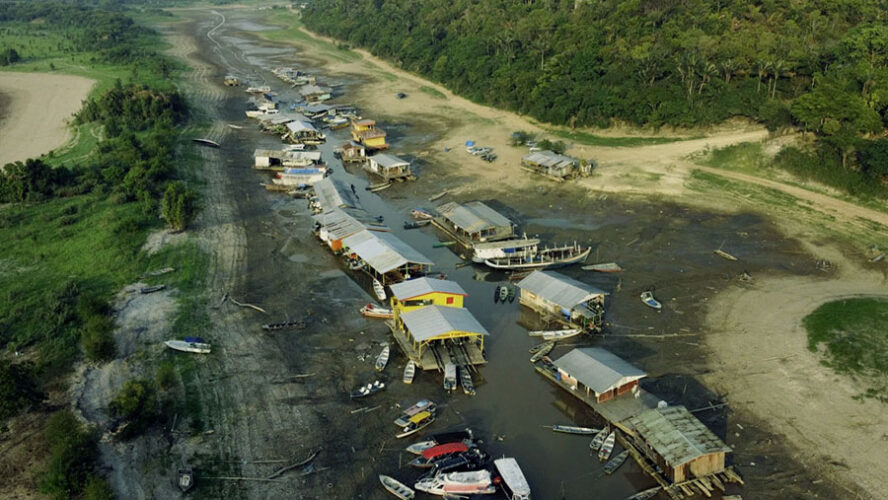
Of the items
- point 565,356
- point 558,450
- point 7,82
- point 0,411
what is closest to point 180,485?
point 0,411

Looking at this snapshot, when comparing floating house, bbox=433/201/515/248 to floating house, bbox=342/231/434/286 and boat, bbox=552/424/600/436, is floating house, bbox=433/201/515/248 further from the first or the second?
boat, bbox=552/424/600/436

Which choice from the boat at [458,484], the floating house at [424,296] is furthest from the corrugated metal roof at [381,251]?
the boat at [458,484]

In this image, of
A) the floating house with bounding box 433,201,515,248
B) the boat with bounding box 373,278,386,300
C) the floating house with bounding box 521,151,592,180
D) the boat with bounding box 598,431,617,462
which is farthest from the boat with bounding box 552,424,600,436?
the floating house with bounding box 521,151,592,180

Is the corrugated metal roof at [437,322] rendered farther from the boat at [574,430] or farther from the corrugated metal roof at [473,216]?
the corrugated metal roof at [473,216]

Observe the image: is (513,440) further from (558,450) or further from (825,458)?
(825,458)

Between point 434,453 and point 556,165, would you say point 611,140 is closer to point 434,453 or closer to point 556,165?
point 556,165

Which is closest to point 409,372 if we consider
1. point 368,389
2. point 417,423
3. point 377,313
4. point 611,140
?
point 368,389
